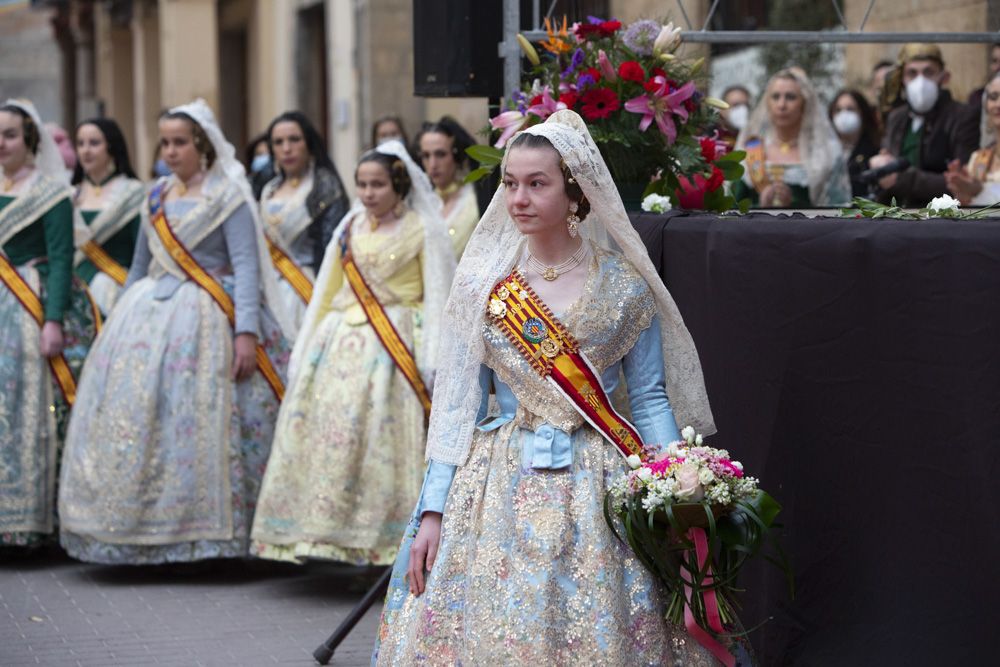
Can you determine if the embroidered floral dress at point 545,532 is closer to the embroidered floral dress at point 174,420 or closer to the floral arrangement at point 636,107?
the floral arrangement at point 636,107

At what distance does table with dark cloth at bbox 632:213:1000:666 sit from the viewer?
395 cm

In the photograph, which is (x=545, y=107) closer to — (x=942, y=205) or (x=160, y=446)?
(x=942, y=205)

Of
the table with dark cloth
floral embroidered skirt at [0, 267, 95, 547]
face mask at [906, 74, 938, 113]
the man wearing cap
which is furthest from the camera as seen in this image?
face mask at [906, 74, 938, 113]

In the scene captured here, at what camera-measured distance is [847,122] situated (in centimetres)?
1073

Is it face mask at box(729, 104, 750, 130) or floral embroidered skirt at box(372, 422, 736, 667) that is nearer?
floral embroidered skirt at box(372, 422, 736, 667)

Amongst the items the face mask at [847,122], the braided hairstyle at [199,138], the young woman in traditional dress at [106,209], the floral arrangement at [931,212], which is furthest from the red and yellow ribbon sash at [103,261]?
the floral arrangement at [931,212]

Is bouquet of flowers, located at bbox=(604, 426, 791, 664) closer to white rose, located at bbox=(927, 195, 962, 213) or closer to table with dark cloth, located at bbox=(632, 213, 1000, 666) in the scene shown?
table with dark cloth, located at bbox=(632, 213, 1000, 666)

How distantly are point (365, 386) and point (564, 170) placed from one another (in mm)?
3006

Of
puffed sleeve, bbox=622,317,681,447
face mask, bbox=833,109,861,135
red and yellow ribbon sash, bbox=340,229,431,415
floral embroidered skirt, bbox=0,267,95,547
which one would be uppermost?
face mask, bbox=833,109,861,135

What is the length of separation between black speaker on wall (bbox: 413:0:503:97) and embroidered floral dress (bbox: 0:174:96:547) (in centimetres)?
229

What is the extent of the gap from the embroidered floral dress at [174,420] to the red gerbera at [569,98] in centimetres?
231

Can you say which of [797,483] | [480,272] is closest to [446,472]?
[480,272]

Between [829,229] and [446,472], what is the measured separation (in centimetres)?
113

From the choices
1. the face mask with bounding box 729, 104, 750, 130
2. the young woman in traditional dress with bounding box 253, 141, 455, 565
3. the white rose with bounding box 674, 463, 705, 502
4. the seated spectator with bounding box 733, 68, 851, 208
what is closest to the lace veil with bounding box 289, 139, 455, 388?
the young woman in traditional dress with bounding box 253, 141, 455, 565
